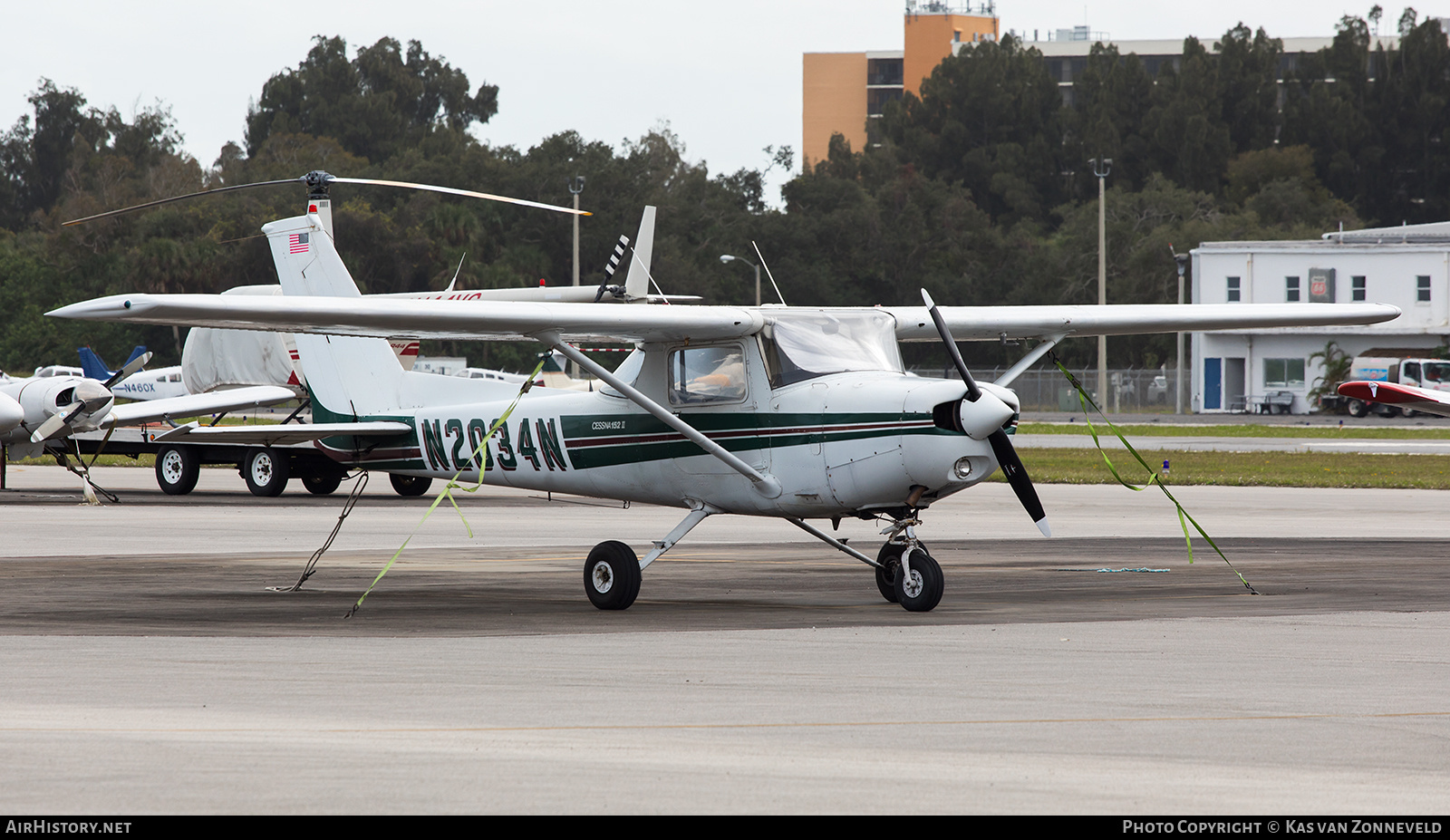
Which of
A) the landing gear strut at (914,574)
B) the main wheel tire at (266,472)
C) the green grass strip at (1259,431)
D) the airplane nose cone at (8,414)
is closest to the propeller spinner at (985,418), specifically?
the landing gear strut at (914,574)

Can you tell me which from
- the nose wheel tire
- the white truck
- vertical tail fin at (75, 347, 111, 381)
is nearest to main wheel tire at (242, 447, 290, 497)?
the nose wheel tire

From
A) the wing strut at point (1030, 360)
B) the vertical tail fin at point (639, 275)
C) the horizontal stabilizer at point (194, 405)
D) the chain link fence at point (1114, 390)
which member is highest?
the vertical tail fin at point (639, 275)

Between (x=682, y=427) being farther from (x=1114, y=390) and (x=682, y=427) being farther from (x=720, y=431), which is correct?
(x=1114, y=390)

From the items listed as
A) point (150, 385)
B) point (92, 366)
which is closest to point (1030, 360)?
point (150, 385)

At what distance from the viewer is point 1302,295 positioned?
66.6 meters

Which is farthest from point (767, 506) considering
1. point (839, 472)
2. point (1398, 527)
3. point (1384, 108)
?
point (1384, 108)

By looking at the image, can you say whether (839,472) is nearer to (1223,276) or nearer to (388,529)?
(388,529)

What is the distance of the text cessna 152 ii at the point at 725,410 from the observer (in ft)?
37.3

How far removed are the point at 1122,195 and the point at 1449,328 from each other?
26980mm

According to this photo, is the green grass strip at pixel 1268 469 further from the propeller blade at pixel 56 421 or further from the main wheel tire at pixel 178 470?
the propeller blade at pixel 56 421

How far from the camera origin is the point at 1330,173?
98188mm

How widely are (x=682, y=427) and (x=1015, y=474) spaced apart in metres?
2.55

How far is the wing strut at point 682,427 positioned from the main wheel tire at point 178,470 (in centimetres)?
1570

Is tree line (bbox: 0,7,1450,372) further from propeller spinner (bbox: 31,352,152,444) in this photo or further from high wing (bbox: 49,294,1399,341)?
high wing (bbox: 49,294,1399,341)
